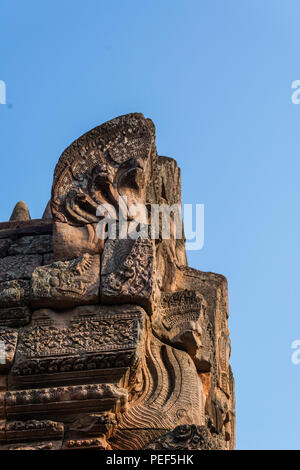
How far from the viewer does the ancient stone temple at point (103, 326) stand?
6.67 m

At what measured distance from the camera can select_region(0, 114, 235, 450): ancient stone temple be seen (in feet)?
21.9

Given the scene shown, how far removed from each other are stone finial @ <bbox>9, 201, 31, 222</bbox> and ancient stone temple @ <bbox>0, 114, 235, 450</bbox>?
3509 mm

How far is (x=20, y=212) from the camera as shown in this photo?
12172 millimetres

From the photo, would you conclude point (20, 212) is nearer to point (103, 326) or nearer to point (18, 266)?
point (18, 266)

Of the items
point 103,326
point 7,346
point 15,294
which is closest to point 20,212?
point 15,294

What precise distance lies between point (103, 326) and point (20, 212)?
18.0 feet

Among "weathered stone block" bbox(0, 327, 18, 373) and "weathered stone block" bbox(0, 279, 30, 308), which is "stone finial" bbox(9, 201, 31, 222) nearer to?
"weathered stone block" bbox(0, 279, 30, 308)

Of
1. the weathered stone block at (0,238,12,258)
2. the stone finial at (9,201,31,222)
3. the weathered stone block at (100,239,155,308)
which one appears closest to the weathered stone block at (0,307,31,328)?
the weathered stone block at (100,239,155,308)

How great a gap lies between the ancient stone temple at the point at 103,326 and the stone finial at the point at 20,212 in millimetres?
3509

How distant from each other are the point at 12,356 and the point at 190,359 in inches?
58.3

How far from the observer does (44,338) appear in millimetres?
7000

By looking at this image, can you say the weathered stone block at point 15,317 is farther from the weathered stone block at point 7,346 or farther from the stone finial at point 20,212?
the stone finial at point 20,212
